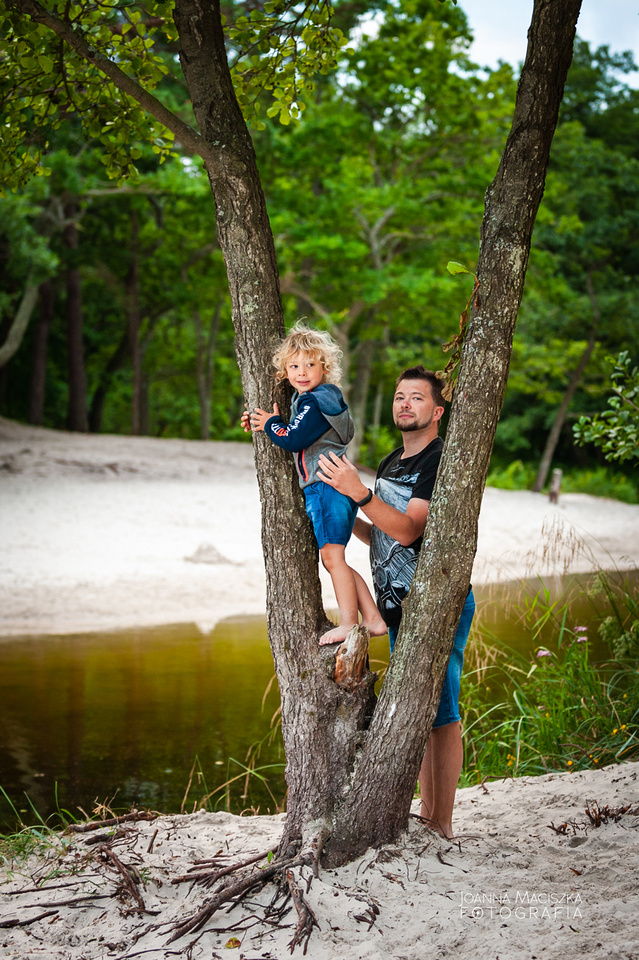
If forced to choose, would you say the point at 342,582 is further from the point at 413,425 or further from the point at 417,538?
the point at 413,425

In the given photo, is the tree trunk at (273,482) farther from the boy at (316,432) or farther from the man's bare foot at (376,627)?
the man's bare foot at (376,627)

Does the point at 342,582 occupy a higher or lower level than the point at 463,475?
lower

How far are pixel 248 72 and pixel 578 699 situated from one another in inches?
151

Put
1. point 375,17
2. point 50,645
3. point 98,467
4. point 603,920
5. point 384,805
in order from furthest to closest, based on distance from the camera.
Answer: point 375,17 → point 98,467 → point 50,645 → point 384,805 → point 603,920

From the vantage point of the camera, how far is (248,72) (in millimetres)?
3604

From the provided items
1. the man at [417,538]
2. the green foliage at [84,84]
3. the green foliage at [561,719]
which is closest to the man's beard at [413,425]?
the man at [417,538]

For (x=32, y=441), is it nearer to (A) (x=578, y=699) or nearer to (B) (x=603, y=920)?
(A) (x=578, y=699)

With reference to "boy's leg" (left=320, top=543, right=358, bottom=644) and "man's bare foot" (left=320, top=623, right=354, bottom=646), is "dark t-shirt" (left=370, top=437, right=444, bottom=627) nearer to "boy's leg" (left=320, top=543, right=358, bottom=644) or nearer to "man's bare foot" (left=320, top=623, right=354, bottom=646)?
"boy's leg" (left=320, top=543, right=358, bottom=644)

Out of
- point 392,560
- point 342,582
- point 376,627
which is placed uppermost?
point 392,560

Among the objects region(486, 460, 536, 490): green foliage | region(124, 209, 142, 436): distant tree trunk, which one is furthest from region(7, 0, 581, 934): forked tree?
region(124, 209, 142, 436): distant tree trunk

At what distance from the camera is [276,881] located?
8.29 feet

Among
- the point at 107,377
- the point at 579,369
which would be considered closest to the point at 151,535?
the point at 579,369

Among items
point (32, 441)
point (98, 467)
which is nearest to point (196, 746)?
point (98, 467)

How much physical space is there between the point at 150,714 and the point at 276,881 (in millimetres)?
3893
